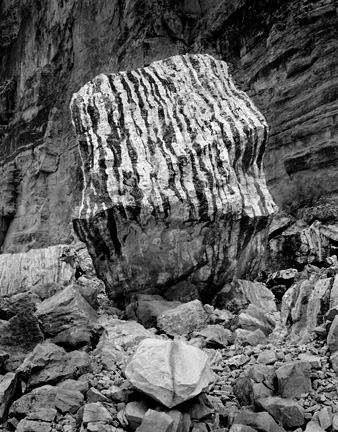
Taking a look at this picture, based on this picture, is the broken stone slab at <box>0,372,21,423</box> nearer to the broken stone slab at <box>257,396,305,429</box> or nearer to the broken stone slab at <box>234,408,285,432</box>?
the broken stone slab at <box>234,408,285,432</box>

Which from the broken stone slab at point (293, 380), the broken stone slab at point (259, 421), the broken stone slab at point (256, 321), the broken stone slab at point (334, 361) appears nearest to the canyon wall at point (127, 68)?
the broken stone slab at point (256, 321)

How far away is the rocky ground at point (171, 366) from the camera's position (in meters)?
2.65

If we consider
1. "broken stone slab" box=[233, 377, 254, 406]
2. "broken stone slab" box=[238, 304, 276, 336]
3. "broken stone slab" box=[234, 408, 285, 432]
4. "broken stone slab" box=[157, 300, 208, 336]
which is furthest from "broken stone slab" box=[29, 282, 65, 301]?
"broken stone slab" box=[234, 408, 285, 432]

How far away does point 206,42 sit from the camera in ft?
44.5

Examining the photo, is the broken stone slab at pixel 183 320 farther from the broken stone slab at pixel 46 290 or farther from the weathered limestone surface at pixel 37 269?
the weathered limestone surface at pixel 37 269

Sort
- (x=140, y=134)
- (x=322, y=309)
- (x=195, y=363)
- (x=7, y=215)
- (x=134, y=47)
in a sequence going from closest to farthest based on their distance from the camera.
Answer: (x=195, y=363)
(x=322, y=309)
(x=140, y=134)
(x=134, y=47)
(x=7, y=215)

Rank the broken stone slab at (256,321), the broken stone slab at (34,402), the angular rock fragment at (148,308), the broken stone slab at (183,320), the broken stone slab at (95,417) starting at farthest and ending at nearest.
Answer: the angular rock fragment at (148,308) < the broken stone slab at (183,320) < the broken stone slab at (256,321) < the broken stone slab at (34,402) < the broken stone slab at (95,417)

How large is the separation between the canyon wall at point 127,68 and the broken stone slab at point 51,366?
753 cm

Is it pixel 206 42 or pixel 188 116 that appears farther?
pixel 206 42

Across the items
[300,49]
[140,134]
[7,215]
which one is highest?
[300,49]

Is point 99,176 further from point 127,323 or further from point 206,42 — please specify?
point 206,42

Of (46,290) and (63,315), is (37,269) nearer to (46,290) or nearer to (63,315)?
(46,290)

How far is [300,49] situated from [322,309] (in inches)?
337

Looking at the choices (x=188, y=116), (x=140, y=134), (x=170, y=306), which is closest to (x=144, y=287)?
(x=170, y=306)
